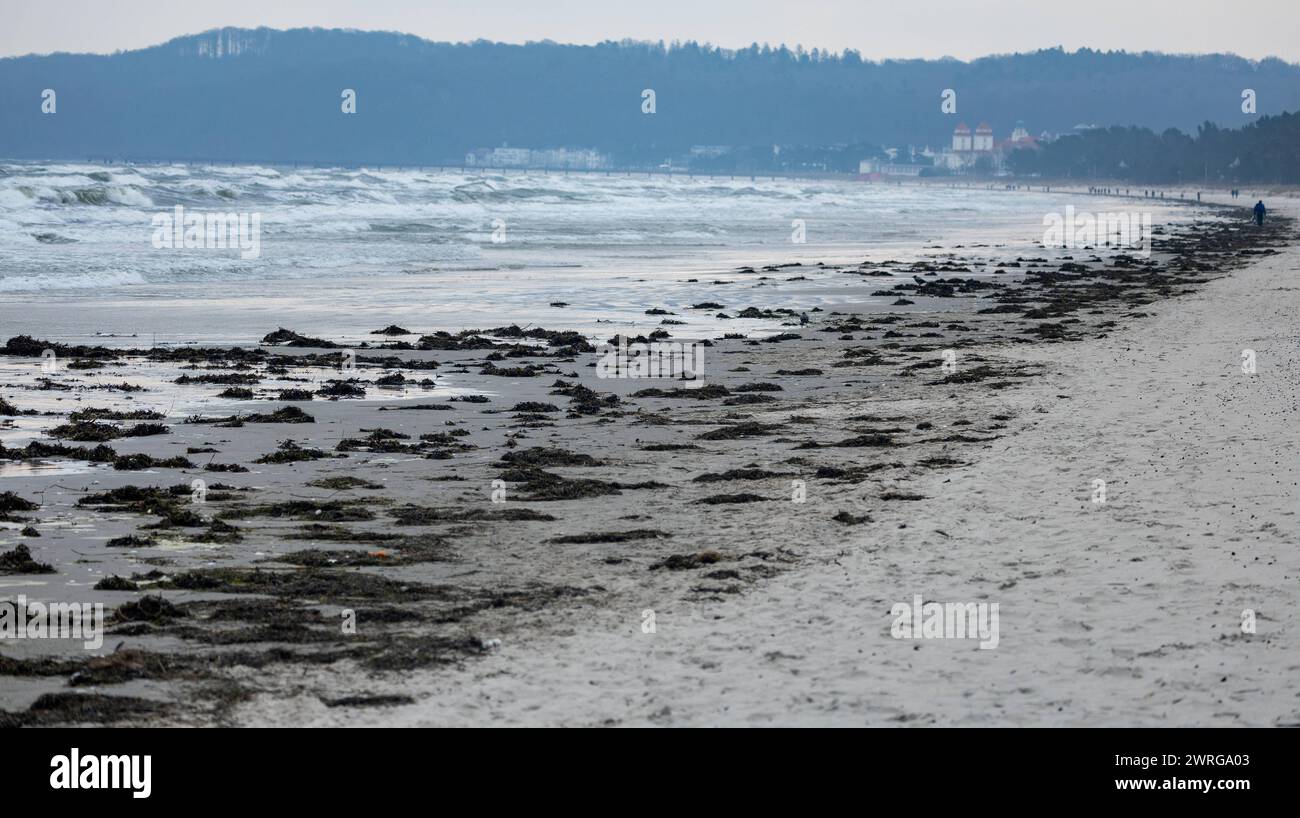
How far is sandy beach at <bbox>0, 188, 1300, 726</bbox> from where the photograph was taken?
5133 millimetres

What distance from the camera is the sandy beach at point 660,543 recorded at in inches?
202

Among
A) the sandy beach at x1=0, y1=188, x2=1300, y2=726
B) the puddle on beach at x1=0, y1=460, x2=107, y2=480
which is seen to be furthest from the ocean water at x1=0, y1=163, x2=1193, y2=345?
the puddle on beach at x1=0, y1=460, x2=107, y2=480

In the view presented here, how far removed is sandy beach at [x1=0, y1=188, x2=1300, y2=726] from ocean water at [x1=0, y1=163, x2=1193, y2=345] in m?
5.17

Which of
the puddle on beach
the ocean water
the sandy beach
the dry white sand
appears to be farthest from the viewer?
the ocean water

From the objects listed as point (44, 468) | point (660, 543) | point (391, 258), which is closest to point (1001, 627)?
point (660, 543)

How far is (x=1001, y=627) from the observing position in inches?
230

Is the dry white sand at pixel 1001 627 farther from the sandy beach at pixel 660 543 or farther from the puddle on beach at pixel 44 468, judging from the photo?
the puddle on beach at pixel 44 468

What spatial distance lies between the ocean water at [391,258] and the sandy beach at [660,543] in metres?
5.17

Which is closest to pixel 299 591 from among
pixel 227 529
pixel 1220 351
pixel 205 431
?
pixel 227 529

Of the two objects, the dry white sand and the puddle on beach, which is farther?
the puddle on beach

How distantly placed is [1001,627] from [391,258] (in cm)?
2730

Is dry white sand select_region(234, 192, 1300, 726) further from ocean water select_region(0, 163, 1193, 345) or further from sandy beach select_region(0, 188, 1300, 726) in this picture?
ocean water select_region(0, 163, 1193, 345)

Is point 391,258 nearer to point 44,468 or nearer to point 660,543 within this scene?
point 44,468

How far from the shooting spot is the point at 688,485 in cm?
906
